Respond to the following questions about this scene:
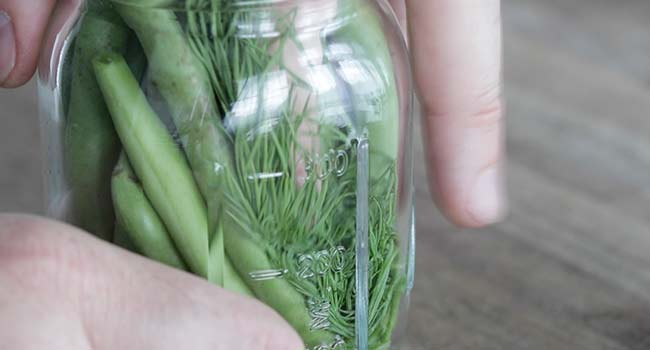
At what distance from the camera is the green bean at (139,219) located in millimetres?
447

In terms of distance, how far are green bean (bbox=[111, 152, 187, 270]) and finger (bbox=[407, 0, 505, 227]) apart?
0.16 meters

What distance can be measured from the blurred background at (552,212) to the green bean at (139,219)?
19 cm

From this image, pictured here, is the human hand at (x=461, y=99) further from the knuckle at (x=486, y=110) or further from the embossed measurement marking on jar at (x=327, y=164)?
the embossed measurement marking on jar at (x=327, y=164)

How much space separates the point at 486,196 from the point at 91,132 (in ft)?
0.67

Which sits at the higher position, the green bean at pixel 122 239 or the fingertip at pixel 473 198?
the green bean at pixel 122 239

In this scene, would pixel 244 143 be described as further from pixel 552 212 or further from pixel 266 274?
pixel 552 212

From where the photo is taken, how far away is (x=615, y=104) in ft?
2.89

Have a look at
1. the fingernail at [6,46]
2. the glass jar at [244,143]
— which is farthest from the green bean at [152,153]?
the fingernail at [6,46]

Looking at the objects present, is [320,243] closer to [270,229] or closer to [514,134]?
[270,229]

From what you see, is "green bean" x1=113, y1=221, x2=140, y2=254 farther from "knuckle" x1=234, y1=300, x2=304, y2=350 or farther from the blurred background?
the blurred background

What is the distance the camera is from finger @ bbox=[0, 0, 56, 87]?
53 centimetres

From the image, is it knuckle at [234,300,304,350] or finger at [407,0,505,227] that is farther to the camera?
finger at [407,0,505,227]

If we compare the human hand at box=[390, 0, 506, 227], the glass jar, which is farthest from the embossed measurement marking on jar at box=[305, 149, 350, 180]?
the human hand at box=[390, 0, 506, 227]

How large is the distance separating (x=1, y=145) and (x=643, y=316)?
439 mm
